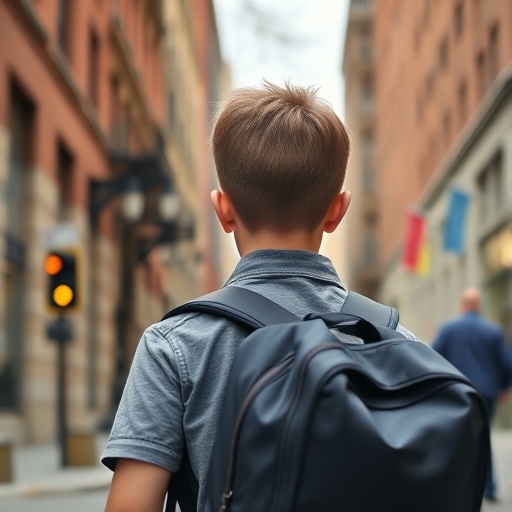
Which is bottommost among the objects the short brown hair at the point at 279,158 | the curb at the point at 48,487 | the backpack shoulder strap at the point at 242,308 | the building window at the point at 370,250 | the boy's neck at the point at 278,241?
the building window at the point at 370,250

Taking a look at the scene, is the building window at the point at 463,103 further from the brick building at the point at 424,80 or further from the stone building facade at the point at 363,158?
the stone building facade at the point at 363,158

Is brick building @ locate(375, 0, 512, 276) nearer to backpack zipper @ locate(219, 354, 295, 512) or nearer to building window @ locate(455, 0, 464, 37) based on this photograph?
building window @ locate(455, 0, 464, 37)

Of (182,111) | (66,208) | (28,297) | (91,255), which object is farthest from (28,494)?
(182,111)

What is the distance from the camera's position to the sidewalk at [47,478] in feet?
32.2

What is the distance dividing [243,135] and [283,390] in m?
0.53

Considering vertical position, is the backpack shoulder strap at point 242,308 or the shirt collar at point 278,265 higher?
the shirt collar at point 278,265

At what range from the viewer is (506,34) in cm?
2233

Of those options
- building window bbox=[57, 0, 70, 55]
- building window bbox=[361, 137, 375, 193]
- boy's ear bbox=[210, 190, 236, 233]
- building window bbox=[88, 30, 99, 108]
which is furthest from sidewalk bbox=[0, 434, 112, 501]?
building window bbox=[361, 137, 375, 193]

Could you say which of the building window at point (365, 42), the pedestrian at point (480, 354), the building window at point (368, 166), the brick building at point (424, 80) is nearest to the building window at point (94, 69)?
the brick building at point (424, 80)

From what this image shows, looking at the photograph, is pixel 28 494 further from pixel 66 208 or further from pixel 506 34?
pixel 506 34

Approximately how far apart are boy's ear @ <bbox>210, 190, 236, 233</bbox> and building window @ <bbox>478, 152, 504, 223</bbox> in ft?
71.9

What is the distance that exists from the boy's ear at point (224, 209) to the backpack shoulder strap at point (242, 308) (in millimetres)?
171

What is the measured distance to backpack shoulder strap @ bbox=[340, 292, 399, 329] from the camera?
1946 millimetres

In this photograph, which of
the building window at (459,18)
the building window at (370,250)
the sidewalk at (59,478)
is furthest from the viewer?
the building window at (370,250)
